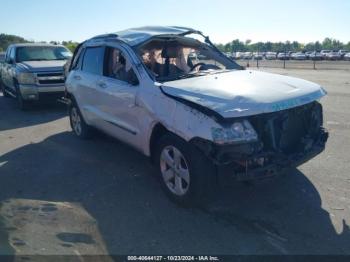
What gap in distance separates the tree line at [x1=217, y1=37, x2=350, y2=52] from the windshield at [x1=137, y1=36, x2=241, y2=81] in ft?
350

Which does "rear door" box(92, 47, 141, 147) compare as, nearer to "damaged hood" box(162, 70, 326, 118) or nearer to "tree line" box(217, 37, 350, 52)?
"damaged hood" box(162, 70, 326, 118)

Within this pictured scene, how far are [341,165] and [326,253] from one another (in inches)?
93.8

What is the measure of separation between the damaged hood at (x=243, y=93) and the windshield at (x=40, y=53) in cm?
827

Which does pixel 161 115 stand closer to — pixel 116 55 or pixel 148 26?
pixel 116 55

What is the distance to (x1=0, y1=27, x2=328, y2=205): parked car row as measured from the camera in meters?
3.61

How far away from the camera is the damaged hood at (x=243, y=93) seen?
3588 mm

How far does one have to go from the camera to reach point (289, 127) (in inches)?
158

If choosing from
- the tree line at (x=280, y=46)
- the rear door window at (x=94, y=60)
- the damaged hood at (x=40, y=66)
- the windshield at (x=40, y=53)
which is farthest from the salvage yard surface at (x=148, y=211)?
the tree line at (x=280, y=46)

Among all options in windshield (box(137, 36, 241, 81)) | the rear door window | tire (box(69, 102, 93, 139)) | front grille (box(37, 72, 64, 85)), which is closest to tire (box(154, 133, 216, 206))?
windshield (box(137, 36, 241, 81))

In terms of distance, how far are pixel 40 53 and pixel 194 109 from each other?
9297 mm

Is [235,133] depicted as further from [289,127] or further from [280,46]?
[280,46]

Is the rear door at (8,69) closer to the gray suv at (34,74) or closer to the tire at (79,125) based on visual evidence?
the gray suv at (34,74)

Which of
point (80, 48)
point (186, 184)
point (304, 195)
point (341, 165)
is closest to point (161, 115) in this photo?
point (186, 184)

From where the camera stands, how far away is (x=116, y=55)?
5473 mm
